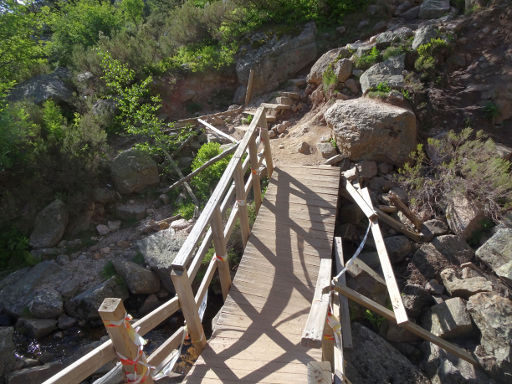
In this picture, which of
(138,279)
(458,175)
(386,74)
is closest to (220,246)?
(138,279)

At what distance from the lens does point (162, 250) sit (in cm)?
707

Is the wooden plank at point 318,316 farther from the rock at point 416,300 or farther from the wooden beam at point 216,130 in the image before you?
the wooden beam at point 216,130

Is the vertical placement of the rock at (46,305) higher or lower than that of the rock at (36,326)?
higher

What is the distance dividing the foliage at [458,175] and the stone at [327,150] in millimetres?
1512

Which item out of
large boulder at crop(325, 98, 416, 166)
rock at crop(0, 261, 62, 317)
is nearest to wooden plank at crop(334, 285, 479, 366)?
large boulder at crop(325, 98, 416, 166)

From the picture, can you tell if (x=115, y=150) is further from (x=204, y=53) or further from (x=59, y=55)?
(x=59, y=55)

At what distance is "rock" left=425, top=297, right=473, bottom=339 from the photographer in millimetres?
4875

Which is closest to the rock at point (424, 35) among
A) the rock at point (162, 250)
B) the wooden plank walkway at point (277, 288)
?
Result: the wooden plank walkway at point (277, 288)

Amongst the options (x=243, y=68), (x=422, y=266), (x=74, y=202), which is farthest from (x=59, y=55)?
(x=422, y=266)

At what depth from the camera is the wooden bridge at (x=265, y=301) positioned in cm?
259

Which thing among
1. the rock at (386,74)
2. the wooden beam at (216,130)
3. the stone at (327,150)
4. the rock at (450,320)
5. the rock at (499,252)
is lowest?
the rock at (450,320)

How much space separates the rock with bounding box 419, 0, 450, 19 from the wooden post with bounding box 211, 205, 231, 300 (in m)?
9.96

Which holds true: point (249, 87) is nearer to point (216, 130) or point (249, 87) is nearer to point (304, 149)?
point (216, 130)

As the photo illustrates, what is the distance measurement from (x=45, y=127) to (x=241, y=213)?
7.20 metres
